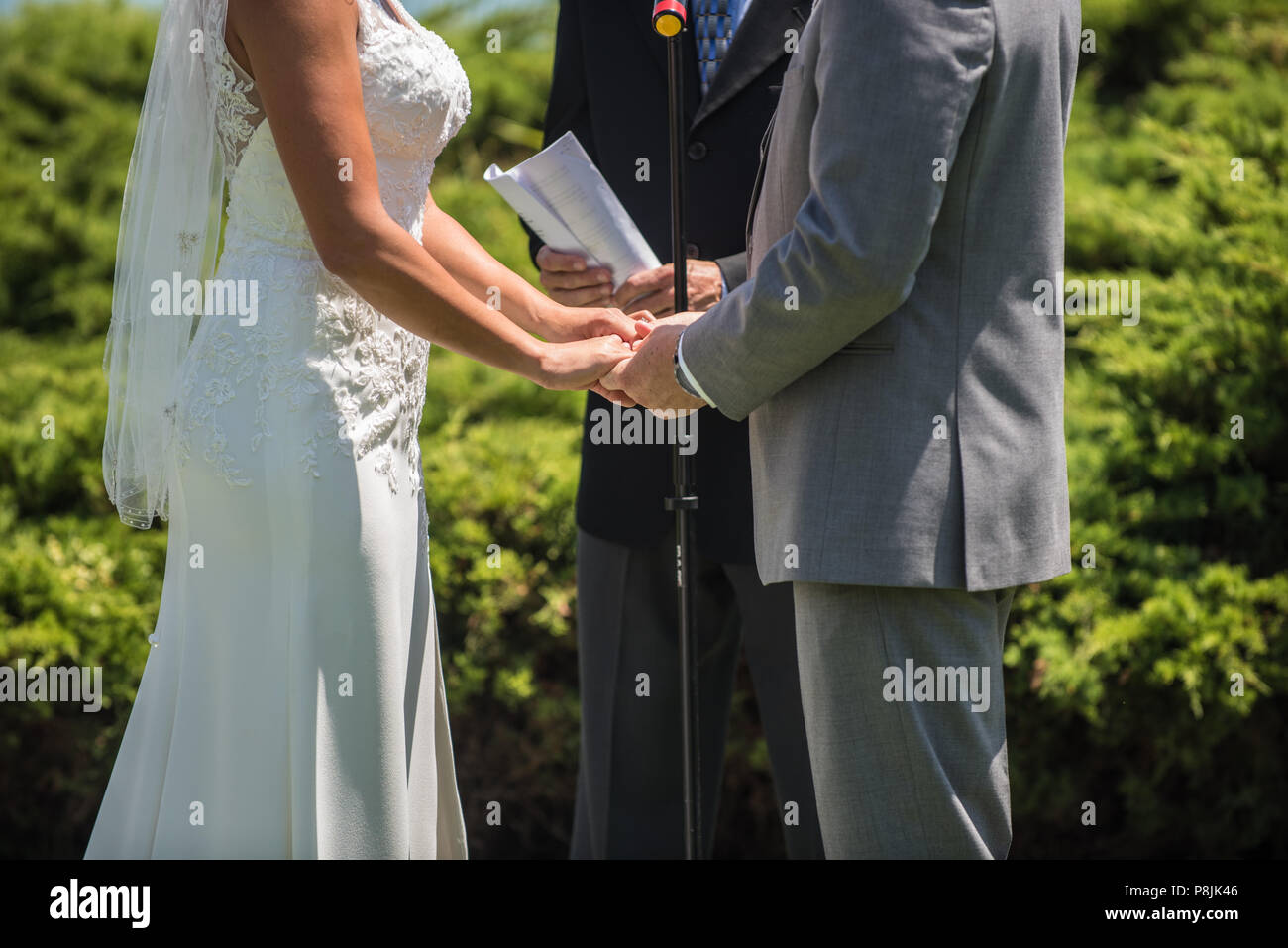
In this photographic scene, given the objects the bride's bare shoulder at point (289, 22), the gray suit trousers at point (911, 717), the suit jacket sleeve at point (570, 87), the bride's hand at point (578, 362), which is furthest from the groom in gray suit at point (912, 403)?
the suit jacket sleeve at point (570, 87)

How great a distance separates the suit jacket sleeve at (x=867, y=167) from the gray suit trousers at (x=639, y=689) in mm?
892

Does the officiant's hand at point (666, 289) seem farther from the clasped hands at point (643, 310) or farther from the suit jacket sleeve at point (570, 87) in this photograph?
the suit jacket sleeve at point (570, 87)

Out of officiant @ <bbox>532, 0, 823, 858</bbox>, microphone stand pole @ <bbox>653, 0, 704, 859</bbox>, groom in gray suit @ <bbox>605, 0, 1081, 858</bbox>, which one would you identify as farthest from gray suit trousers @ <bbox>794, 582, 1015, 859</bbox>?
officiant @ <bbox>532, 0, 823, 858</bbox>

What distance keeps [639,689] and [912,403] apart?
117cm

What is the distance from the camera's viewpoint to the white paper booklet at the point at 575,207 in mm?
2553

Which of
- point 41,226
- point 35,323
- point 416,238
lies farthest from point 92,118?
point 416,238

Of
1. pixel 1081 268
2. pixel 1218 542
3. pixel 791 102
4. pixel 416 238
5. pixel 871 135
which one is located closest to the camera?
pixel 871 135

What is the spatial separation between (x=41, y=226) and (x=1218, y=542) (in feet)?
18.7

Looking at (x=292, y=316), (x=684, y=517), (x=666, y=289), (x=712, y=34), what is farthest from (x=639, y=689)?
(x=712, y=34)

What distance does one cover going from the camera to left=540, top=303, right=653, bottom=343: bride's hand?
2.65 m

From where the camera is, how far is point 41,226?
6.21m

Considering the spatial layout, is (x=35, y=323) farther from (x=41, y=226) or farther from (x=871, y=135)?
(x=871, y=135)

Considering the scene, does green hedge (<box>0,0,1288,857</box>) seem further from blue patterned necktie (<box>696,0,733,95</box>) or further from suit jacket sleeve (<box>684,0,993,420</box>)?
suit jacket sleeve (<box>684,0,993,420</box>)

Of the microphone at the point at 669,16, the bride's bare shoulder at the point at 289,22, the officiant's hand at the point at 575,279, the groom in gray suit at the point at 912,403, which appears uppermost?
the microphone at the point at 669,16
